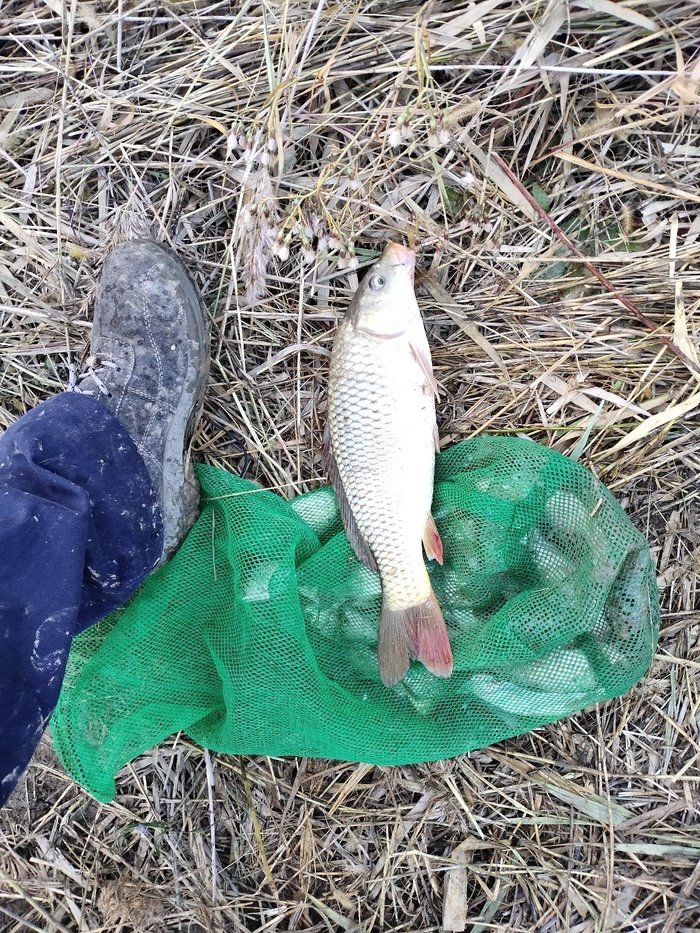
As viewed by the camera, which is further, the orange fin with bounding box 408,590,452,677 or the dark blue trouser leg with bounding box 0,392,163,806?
the orange fin with bounding box 408,590,452,677

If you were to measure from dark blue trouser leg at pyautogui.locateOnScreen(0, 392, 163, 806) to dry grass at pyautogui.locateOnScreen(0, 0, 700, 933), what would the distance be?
1.43ft

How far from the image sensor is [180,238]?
2.09m

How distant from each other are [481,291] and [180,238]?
0.92 metres

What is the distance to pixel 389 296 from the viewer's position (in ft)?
5.50

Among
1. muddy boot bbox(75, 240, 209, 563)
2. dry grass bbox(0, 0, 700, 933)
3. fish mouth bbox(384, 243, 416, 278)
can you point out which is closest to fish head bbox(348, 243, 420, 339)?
fish mouth bbox(384, 243, 416, 278)

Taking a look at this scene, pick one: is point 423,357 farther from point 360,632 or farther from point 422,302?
point 360,632

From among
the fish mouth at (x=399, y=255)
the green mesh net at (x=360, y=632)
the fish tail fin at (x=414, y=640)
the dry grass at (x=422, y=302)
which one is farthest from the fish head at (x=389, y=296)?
the fish tail fin at (x=414, y=640)

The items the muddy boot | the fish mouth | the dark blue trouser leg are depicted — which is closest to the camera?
the dark blue trouser leg

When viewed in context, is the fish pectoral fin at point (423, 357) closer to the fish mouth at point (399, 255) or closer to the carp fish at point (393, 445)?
the carp fish at point (393, 445)

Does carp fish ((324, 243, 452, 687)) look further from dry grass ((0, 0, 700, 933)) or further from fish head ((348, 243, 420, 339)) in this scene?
dry grass ((0, 0, 700, 933))

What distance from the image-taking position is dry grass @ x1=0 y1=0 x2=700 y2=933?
1.85 m

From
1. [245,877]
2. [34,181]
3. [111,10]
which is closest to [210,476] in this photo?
[34,181]

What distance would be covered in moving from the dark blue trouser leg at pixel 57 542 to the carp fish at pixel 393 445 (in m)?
0.56

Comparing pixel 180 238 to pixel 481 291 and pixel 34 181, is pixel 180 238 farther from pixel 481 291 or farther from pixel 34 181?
pixel 481 291
